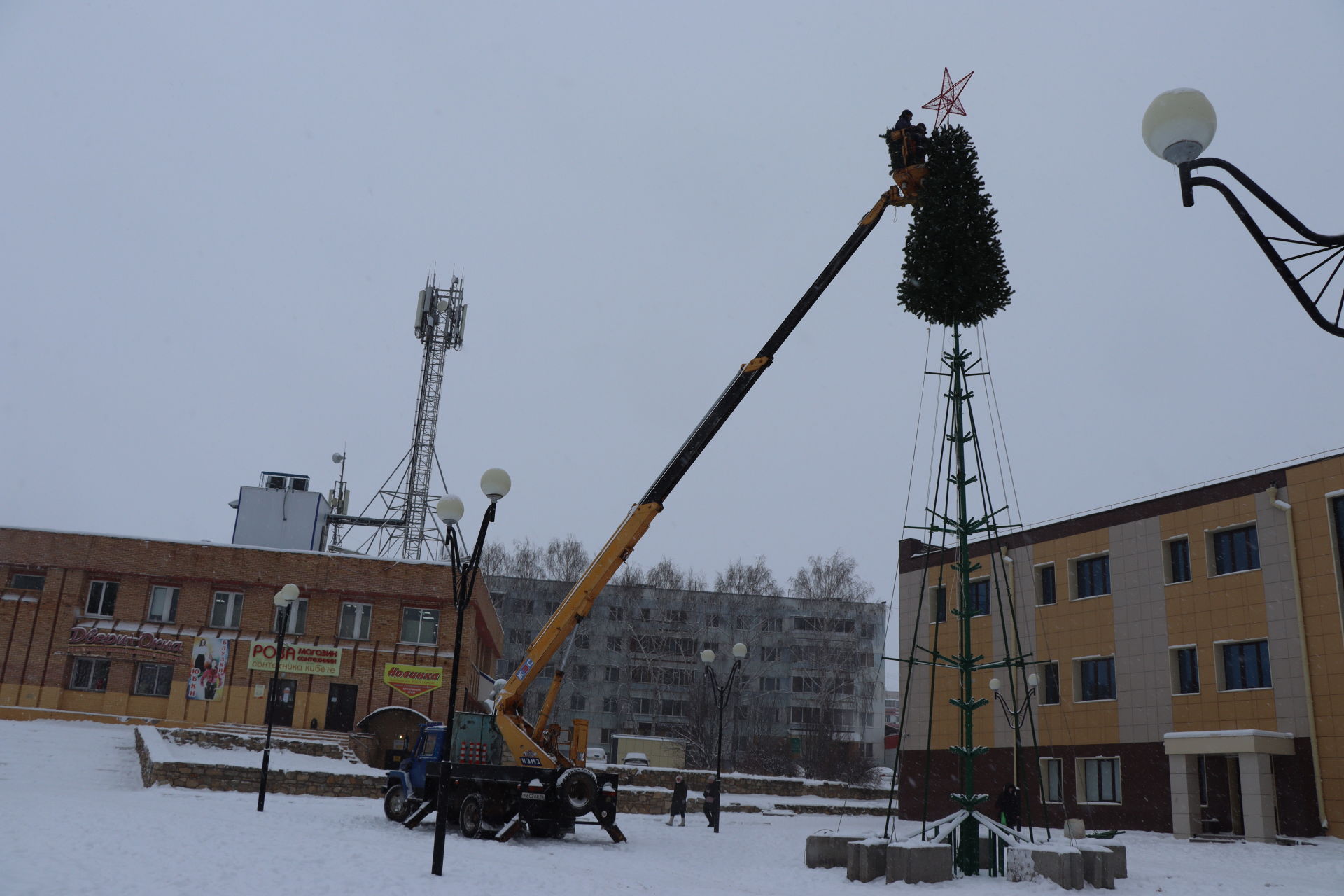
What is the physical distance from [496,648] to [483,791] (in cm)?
4024

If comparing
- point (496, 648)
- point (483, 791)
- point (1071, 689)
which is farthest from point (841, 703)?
point (483, 791)

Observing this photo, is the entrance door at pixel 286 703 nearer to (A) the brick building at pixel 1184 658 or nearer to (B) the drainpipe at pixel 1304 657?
(A) the brick building at pixel 1184 658

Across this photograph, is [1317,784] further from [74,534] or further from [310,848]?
[74,534]

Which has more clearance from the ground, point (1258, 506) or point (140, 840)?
point (1258, 506)

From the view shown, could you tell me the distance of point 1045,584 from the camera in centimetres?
3928

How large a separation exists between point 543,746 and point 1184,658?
22172 millimetres

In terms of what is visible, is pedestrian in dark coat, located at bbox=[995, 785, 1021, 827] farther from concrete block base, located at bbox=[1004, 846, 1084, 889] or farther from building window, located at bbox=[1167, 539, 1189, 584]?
concrete block base, located at bbox=[1004, 846, 1084, 889]

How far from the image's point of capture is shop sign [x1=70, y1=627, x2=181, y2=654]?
131 ft

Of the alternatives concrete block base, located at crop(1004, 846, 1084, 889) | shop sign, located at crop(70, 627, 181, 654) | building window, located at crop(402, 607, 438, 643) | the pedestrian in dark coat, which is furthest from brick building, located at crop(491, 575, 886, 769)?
concrete block base, located at crop(1004, 846, 1084, 889)

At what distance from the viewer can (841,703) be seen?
69.5 metres

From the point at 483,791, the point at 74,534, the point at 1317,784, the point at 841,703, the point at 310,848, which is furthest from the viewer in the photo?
the point at 841,703

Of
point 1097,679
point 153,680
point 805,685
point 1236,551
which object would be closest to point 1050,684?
point 1097,679

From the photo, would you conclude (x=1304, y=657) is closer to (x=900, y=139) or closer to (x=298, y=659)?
(x=900, y=139)

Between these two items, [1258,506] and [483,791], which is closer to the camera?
[483,791]
